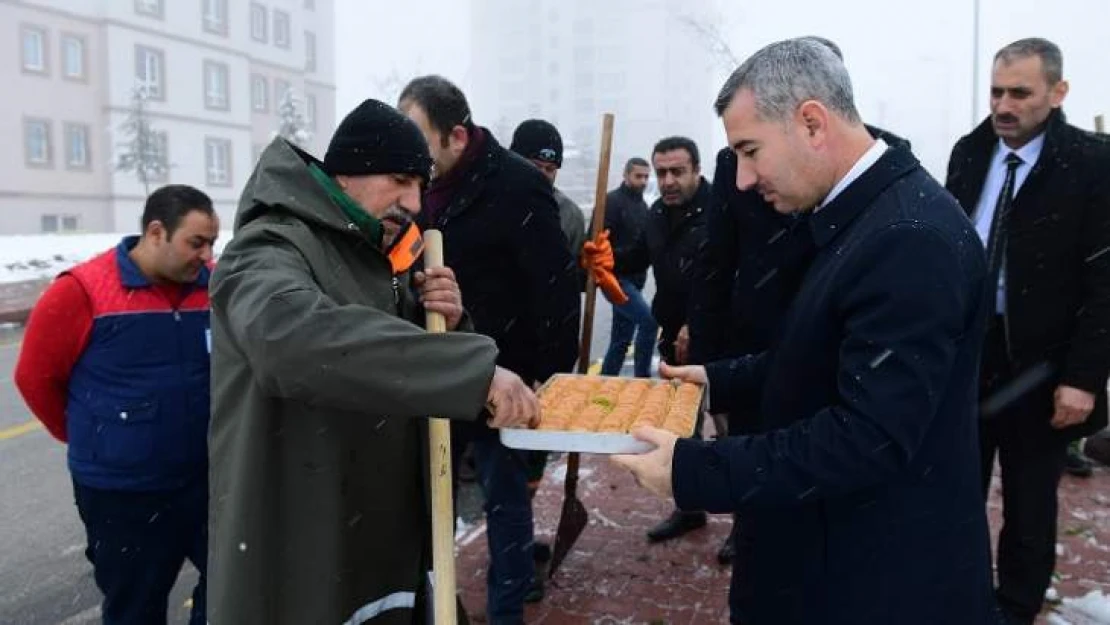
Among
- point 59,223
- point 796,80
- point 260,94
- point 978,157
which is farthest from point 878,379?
point 260,94

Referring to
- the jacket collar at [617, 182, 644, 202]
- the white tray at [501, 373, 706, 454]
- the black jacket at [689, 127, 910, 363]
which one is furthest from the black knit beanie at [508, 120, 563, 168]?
the white tray at [501, 373, 706, 454]

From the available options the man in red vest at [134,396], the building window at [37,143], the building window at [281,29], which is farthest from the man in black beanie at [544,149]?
the building window at [281,29]

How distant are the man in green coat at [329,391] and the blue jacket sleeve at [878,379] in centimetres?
64

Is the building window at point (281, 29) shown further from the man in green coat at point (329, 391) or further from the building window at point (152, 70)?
the man in green coat at point (329, 391)

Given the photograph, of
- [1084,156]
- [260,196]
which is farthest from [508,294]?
[1084,156]

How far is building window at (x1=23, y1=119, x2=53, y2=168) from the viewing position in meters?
34.0

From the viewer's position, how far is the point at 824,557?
6.13ft

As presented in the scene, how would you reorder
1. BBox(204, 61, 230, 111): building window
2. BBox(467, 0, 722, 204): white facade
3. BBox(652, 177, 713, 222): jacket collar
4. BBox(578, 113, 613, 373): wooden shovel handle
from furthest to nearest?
BBox(467, 0, 722, 204): white facade < BBox(204, 61, 230, 111): building window < BBox(652, 177, 713, 222): jacket collar < BBox(578, 113, 613, 373): wooden shovel handle

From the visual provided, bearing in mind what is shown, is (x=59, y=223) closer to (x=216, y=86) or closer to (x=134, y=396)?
(x=216, y=86)

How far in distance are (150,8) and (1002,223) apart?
41807 millimetres

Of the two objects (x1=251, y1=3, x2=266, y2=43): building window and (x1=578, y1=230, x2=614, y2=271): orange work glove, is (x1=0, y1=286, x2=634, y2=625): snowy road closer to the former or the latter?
(x1=578, y1=230, x2=614, y2=271): orange work glove

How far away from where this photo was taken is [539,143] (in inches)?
241

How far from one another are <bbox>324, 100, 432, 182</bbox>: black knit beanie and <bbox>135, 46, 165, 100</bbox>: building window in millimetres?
40629

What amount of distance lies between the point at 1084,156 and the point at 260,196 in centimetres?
296
